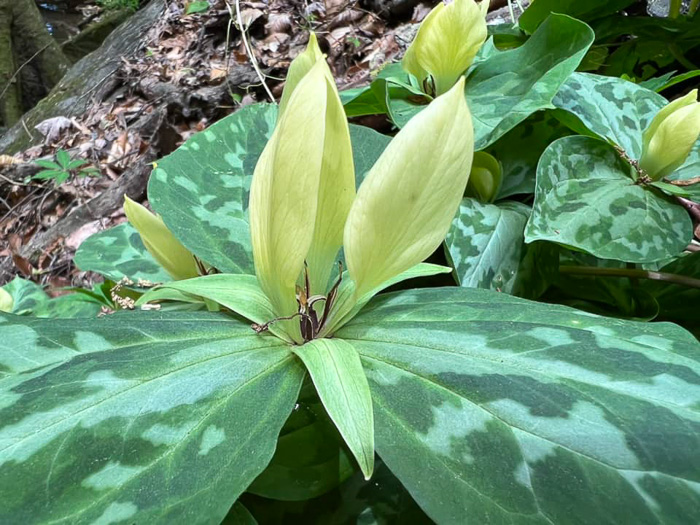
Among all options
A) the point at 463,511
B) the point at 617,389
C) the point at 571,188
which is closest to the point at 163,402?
the point at 463,511

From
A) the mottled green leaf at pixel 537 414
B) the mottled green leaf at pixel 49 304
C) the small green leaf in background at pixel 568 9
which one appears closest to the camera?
the mottled green leaf at pixel 537 414

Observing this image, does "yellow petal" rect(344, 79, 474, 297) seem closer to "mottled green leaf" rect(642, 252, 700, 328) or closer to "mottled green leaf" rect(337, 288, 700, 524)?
"mottled green leaf" rect(337, 288, 700, 524)

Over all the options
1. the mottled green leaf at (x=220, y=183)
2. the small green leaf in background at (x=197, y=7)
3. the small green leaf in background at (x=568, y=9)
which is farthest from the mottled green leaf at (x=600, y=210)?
the small green leaf in background at (x=197, y=7)

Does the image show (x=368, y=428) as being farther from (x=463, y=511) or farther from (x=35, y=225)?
(x=35, y=225)

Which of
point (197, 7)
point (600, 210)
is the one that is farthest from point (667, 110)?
point (197, 7)

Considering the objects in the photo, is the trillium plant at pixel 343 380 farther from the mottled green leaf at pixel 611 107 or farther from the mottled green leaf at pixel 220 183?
the mottled green leaf at pixel 611 107

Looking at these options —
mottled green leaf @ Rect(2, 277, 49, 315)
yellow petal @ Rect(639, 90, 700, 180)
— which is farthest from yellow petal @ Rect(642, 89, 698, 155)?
→ mottled green leaf @ Rect(2, 277, 49, 315)
